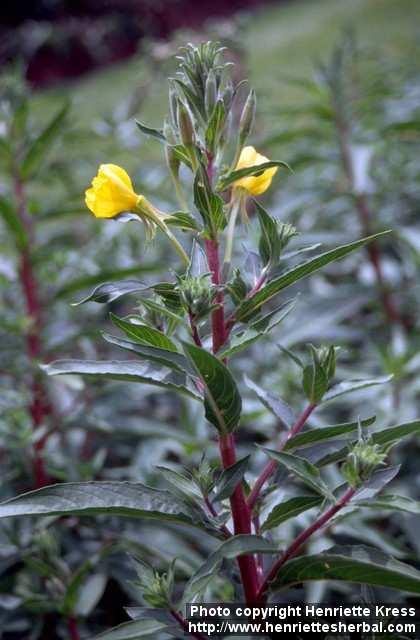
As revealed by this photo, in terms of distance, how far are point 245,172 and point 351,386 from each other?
0.31 meters

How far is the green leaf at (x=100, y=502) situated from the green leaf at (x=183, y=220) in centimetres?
32

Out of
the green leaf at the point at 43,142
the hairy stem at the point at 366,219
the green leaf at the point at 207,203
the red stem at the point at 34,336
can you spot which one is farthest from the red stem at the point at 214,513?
the hairy stem at the point at 366,219

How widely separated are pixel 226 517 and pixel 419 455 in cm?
81

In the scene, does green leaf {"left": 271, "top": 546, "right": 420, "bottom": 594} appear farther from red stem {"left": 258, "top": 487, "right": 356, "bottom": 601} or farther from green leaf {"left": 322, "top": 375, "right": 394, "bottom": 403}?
green leaf {"left": 322, "top": 375, "right": 394, "bottom": 403}

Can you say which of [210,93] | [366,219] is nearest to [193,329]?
[210,93]

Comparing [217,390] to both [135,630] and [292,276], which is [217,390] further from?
[135,630]

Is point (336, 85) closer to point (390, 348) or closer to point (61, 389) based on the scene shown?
point (390, 348)

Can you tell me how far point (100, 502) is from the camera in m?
0.76

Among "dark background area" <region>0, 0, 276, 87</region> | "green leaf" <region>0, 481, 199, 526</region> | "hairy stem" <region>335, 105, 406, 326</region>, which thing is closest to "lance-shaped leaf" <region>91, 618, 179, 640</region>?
"green leaf" <region>0, 481, 199, 526</region>

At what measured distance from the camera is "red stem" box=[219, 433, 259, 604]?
32.2 inches

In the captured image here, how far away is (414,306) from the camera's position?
187cm

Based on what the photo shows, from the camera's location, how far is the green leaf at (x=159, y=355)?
2.51 ft

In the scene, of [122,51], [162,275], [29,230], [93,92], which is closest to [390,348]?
[162,275]

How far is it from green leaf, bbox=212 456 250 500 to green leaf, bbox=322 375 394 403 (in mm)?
157
